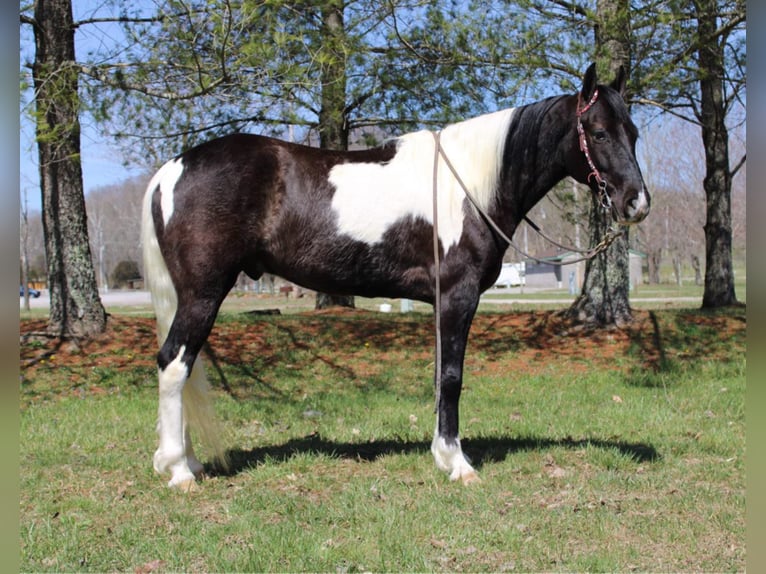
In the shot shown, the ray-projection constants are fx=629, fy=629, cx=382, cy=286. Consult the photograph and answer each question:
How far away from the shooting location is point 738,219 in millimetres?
37062

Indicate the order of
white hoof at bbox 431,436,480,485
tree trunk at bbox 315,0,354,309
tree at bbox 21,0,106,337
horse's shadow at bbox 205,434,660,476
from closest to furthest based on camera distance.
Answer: white hoof at bbox 431,436,480,485, horse's shadow at bbox 205,434,660,476, tree trunk at bbox 315,0,354,309, tree at bbox 21,0,106,337

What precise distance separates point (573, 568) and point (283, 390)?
4993 millimetres

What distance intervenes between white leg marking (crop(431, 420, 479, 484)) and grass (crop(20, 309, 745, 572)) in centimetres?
12

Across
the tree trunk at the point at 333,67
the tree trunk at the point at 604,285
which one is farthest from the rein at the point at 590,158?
the tree trunk at the point at 604,285

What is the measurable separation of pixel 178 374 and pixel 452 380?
1.84 metres

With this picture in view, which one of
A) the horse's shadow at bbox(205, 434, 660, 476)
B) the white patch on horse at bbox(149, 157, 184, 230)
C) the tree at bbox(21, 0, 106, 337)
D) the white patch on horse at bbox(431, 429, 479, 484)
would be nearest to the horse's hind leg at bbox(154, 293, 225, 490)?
the horse's shadow at bbox(205, 434, 660, 476)

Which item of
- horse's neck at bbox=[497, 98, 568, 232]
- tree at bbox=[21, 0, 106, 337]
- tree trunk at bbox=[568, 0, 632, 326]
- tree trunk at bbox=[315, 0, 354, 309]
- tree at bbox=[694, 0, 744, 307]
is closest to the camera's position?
horse's neck at bbox=[497, 98, 568, 232]

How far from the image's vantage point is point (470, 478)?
13.9 ft

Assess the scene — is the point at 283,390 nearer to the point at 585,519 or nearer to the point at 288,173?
the point at 288,173

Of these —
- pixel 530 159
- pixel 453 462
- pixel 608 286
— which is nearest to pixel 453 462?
pixel 453 462

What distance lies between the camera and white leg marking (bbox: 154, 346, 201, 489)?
13.5 feet

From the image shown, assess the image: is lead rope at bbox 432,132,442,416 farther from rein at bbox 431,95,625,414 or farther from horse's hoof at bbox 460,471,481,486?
horse's hoof at bbox 460,471,481,486

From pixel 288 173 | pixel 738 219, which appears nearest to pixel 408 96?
pixel 288 173

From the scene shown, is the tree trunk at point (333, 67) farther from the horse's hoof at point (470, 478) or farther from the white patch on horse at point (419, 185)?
the horse's hoof at point (470, 478)
